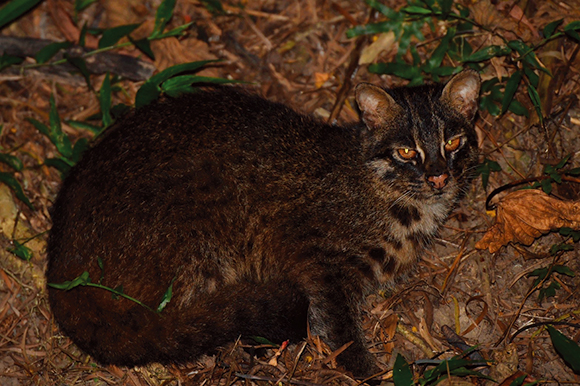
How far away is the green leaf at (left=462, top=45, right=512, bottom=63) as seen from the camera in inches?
220

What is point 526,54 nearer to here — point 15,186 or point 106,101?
point 106,101

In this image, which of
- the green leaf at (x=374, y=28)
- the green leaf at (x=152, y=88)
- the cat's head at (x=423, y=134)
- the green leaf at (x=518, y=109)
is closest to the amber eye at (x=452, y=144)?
the cat's head at (x=423, y=134)

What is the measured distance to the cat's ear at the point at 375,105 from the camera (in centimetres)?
475

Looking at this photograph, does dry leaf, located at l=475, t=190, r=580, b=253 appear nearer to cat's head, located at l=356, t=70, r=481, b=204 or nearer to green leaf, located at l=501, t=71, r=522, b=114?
cat's head, located at l=356, t=70, r=481, b=204

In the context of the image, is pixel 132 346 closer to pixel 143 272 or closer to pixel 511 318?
pixel 143 272

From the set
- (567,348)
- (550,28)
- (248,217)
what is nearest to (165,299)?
(248,217)

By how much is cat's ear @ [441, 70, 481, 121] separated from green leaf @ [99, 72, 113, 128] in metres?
3.10

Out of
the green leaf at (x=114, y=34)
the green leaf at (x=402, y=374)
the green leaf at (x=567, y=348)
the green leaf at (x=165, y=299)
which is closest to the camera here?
the green leaf at (x=567, y=348)

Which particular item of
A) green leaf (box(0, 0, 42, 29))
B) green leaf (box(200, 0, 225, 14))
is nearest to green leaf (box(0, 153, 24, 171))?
green leaf (box(0, 0, 42, 29))

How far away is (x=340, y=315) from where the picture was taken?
16.0 feet

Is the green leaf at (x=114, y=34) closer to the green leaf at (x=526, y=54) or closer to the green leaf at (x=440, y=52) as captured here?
the green leaf at (x=440, y=52)

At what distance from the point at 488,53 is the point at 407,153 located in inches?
62.5

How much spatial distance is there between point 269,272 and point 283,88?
2.11 meters

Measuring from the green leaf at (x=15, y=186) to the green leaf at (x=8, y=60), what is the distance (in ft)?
3.92
